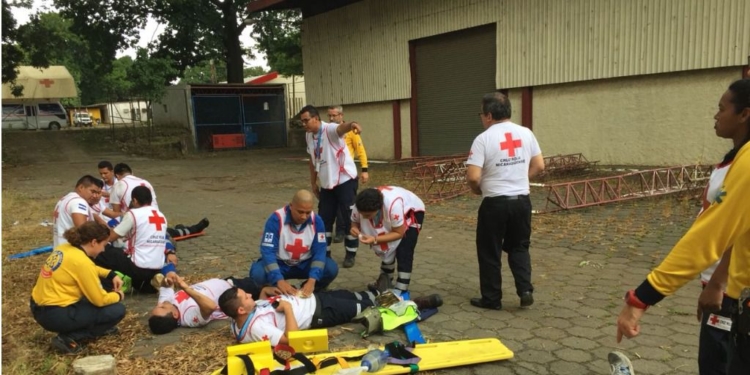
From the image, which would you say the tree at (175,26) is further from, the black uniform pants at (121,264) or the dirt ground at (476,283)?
the black uniform pants at (121,264)

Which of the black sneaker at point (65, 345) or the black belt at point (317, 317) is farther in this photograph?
the black belt at point (317, 317)

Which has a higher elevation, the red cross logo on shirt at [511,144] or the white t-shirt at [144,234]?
the red cross logo on shirt at [511,144]

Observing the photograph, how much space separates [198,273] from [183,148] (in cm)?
1947

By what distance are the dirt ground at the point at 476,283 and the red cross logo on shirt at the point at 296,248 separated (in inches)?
31.9

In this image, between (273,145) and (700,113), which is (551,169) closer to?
(700,113)

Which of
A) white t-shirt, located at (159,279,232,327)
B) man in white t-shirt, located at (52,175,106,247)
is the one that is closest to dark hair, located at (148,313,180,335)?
white t-shirt, located at (159,279,232,327)

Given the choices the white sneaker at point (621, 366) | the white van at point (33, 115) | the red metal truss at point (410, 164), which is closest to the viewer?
the white sneaker at point (621, 366)

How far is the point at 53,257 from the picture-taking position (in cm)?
383

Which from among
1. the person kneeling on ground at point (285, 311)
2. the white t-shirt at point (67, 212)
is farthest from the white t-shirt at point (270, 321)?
the white t-shirt at point (67, 212)

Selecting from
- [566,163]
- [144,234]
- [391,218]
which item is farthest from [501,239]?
[566,163]

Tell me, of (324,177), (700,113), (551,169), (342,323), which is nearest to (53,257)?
(342,323)

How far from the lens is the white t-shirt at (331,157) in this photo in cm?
621

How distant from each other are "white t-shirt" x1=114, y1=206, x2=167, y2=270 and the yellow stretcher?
231 centimetres

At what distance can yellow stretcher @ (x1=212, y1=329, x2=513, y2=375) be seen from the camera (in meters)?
3.27
